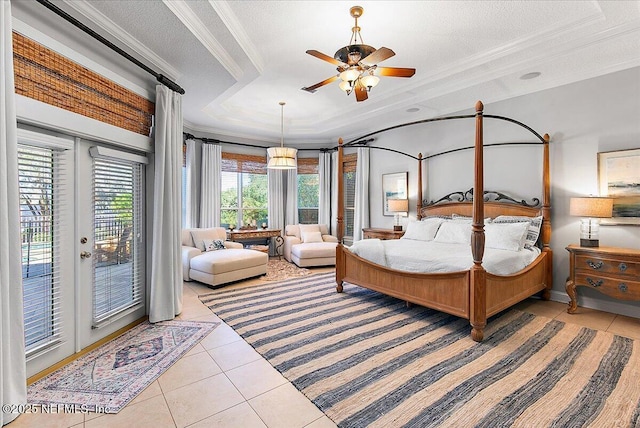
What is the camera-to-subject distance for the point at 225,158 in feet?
22.4

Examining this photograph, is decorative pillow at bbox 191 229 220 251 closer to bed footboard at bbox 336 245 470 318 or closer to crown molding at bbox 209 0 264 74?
bed footboard at bbox 336 245 470 318

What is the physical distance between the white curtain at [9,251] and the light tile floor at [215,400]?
9.1 inches

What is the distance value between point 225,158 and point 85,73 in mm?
4297

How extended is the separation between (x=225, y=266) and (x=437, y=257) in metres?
3.06

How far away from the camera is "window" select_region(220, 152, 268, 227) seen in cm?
696

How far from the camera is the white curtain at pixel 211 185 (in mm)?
6359

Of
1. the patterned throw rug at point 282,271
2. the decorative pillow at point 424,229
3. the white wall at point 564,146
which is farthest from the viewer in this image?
the patterned throw rug at point 282,271

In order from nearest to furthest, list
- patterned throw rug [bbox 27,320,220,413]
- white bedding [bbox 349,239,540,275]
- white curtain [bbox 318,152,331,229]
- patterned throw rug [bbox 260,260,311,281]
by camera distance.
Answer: patterned throw rug [bbox 27,320,220,413]
white bedding [bbox 349,239,540,275]
patterned throw rug [bbox 260,260,311,281]
white curtain [bbox 318,152,331,229]

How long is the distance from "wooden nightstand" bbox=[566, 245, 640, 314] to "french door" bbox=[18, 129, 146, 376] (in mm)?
4872

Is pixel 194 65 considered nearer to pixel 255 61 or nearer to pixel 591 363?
pixel 255 61

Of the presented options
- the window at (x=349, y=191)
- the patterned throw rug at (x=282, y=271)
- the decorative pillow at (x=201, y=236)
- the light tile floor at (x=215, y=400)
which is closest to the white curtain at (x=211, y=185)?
the decorative pillow at (x=201, y=236)

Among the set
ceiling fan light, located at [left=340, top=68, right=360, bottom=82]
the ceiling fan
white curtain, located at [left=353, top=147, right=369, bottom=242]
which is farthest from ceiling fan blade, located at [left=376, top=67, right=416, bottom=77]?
white curtain, located at [left=353, top=147, right=369, bottom=242]

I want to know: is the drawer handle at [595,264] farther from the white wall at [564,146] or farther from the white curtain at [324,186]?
the white curtain at [324,186]

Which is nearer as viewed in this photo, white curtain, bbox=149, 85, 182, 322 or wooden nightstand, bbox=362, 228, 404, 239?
white curtain, bbox=149, 85, 182, 322
